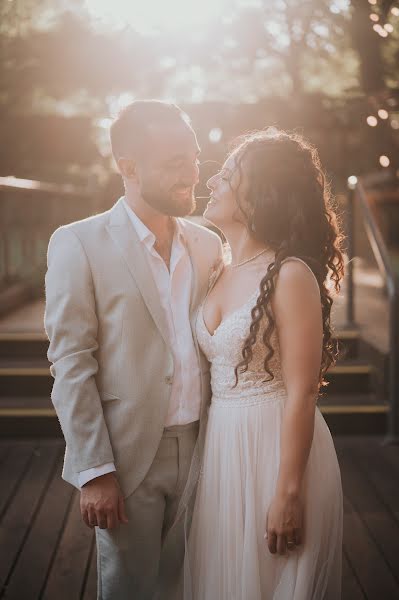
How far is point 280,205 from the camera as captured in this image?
2.01 metres

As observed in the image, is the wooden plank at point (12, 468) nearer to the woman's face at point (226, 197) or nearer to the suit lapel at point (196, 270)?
the suit lapel at point (196, 270)

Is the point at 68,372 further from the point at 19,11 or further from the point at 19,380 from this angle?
the point at 19,11

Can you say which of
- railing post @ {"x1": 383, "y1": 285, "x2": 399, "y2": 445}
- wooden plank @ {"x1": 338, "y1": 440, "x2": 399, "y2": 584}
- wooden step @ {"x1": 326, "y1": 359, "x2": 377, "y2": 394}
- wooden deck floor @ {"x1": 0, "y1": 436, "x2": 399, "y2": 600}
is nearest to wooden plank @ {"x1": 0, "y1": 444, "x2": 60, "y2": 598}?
wooden deck floor @ {"x1": 0, "y1": 436, "x2": 399, "y2": 600}

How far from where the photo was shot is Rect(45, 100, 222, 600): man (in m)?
2.03

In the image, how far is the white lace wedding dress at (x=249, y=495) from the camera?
6.53 ft

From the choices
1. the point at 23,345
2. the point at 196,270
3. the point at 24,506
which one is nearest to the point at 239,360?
the point at 196,270

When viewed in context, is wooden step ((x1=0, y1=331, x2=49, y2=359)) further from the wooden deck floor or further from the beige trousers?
the beige trousers

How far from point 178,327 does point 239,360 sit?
24 centimetres

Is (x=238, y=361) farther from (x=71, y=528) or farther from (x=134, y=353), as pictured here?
(x=71, y=528)

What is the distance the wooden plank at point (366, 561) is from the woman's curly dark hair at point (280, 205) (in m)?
1.37

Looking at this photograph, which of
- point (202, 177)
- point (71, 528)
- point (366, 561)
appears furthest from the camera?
point (202, 177)

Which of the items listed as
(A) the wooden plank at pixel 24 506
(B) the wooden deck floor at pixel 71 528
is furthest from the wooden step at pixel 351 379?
(A) the wooden plank at pixel 24 506

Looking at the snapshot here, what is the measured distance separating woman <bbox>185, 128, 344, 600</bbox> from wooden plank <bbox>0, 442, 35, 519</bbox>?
1.97 metres

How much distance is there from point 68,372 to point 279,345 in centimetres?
60
